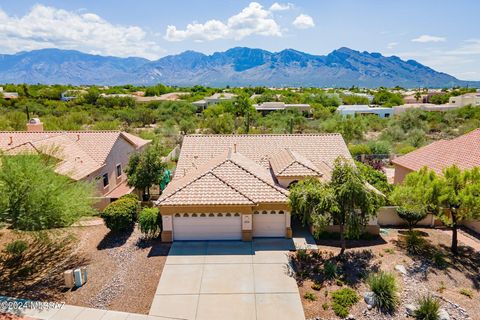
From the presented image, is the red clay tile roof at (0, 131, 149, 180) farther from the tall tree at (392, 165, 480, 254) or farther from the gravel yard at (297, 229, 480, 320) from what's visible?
the tall tree at (392, 165, 480, 254)

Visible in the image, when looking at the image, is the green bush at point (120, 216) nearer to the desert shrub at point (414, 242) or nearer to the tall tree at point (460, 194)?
the desert shrub at point (414, 242)

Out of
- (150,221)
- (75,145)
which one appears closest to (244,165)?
(150,221)

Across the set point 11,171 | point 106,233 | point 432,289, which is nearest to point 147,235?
point 106,233

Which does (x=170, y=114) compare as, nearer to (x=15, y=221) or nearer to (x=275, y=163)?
(x=275, y=163)

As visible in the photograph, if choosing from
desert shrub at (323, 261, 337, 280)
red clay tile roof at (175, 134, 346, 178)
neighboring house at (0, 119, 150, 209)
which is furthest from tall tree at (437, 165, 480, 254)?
neighboring house at (0, 119, 150, 209)

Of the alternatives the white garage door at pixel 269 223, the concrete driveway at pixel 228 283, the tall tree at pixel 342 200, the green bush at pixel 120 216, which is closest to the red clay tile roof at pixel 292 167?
the white garage door at pixel 269 223

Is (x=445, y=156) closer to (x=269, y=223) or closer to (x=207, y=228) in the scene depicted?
(x=269, y=223)
